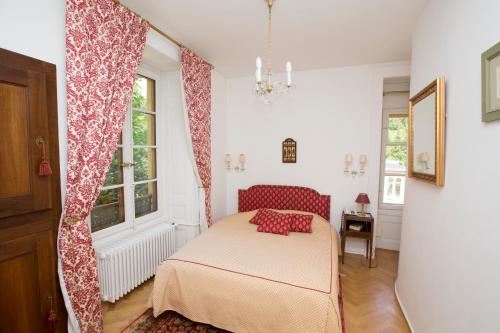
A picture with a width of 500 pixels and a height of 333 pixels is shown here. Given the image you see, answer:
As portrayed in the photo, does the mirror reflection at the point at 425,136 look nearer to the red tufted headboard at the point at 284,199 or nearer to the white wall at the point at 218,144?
the red tufted headboard at the point at 284,199

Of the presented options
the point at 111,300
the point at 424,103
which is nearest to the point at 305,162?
the point at 424,103

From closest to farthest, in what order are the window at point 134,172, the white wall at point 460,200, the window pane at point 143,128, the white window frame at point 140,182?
the white wall at point 460,200, the window at point 134,172, the white window frame at point 140,182, the window pane at point 143,128

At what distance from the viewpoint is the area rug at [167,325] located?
6.75ft

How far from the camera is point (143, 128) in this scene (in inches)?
117

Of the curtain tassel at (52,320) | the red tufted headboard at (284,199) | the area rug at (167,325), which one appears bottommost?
the area rug at (167,325)

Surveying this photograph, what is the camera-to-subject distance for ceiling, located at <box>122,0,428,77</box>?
2.09 meters

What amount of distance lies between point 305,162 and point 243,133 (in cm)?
118

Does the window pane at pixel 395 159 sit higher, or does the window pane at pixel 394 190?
the window pane at pixel 395 159

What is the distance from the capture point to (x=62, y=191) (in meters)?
1.75

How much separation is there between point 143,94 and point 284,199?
252 cm

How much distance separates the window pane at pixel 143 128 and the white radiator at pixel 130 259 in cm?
114

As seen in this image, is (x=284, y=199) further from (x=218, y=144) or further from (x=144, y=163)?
(x=144, y=163)

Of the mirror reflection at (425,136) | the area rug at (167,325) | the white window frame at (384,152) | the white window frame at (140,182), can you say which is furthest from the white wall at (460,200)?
the white window frame at (140,182)

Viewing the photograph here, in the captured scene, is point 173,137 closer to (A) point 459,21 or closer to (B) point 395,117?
(A) point 459,21
